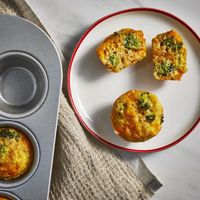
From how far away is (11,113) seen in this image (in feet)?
7.80

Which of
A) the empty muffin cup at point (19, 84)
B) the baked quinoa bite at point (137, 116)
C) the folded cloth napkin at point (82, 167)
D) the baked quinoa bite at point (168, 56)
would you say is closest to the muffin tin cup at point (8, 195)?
the folded cloth napkin at point (82, 167)

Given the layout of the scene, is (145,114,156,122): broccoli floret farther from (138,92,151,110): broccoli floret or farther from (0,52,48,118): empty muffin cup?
(0,52,48,118): empty muffin cup

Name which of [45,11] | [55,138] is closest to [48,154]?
[55,138]

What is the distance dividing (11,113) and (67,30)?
0.55m

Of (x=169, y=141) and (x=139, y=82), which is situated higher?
(x=139, y=82)

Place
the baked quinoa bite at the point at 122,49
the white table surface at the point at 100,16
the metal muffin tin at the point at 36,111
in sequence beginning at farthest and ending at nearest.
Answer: the white table surface at the point at 100,16 < the baked quinoa bite at the point at 122,49 < the metal muffin tin at the point at 36,111

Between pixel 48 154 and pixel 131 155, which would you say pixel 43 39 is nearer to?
pixel 48 154

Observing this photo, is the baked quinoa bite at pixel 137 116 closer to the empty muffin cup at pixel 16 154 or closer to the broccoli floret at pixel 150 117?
the broccoli floret at pixel 150 117

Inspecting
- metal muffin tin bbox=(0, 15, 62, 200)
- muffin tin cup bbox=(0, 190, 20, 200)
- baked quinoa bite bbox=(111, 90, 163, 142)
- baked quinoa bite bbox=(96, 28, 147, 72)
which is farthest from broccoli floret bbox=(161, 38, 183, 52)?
muffin tin cup bbox=(0, 190, 20, 200)

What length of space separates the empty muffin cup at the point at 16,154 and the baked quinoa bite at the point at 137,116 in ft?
1.41

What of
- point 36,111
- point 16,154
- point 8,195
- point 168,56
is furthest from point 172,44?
point 8,195

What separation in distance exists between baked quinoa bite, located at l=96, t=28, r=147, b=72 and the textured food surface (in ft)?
1.83

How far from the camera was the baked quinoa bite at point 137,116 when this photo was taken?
7.93 feet

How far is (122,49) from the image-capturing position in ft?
8.16
